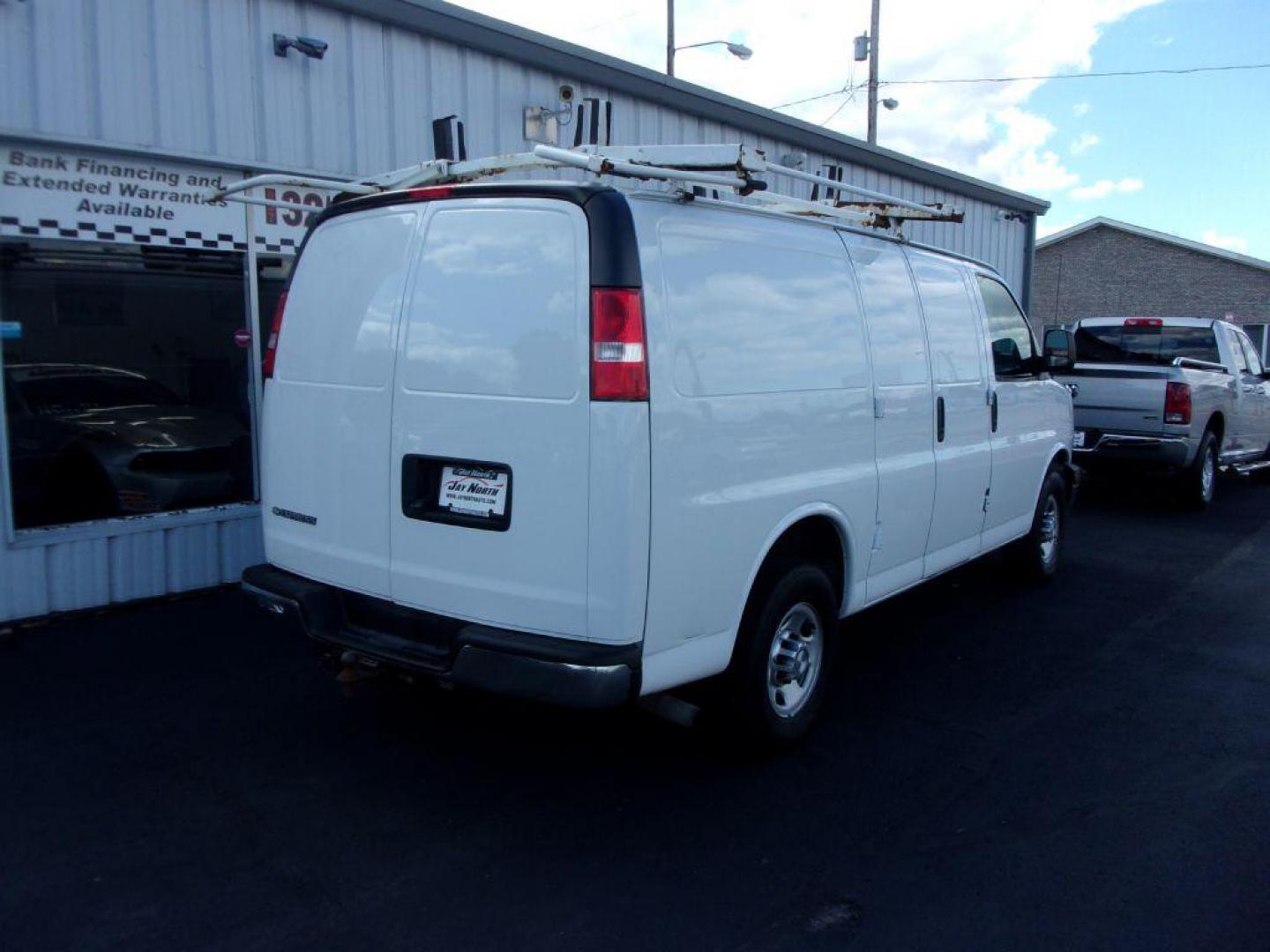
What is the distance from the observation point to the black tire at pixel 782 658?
13.1 ft

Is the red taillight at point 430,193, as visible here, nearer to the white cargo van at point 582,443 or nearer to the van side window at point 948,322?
the white cargo van at point 582,443

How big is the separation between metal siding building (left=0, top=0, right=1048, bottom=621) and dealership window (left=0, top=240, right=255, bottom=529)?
0.13 metres

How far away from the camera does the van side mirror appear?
667cm

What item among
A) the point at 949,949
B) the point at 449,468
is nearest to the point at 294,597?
the point at 449,468

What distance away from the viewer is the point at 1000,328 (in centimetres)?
626

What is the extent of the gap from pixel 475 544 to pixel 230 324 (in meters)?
4.36

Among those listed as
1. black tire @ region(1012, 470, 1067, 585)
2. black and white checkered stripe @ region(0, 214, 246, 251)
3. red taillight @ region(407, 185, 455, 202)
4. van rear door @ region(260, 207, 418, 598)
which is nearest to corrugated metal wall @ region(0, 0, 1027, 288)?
black and white checkered stripe @ region(0, 214, 246, 251)

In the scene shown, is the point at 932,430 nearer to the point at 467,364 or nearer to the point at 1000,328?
the point at 1000,328

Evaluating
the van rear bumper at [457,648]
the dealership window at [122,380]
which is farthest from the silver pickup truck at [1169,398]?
the van rear bumper at [457,648]

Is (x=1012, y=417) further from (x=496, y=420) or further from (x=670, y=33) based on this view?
(x=670, y=33)

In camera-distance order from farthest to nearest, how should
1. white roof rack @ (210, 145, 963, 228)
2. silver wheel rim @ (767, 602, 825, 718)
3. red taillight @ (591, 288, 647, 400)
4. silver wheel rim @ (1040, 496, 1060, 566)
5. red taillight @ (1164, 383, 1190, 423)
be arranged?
red taillight @ (1164, 383, 1190, 423) < silver wheel rim @ (1040, 496, 1060, 566) < silver wheel rim @ (767, 602, 825, 718) < white roof rack @ (210, 145, 963, 228) < red taillight @ (591, 288, 647, 400)

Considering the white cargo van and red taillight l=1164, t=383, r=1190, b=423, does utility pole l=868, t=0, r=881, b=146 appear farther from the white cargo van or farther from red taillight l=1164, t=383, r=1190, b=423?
the white cargo van

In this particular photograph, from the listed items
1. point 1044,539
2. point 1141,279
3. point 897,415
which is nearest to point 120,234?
point 897,415

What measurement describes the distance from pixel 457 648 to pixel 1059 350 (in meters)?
4.90
